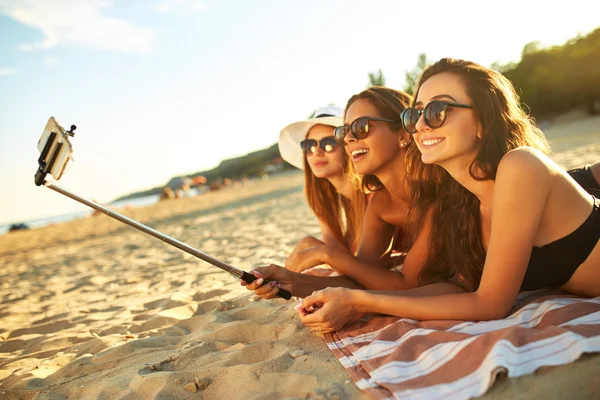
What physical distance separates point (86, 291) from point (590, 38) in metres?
33.1

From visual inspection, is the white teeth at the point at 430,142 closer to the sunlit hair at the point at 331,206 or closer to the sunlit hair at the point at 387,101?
the sunlit hair at the point at 387,101

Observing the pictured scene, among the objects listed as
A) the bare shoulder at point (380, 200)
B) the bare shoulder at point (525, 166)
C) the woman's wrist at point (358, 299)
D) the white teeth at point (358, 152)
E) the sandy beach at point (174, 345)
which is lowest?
the sandy beach at point (174, 345)

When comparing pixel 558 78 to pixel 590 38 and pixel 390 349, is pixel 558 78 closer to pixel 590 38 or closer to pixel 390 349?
pixel 590 38

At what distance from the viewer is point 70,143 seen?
215 cm

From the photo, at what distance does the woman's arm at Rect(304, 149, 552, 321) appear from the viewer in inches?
73.6

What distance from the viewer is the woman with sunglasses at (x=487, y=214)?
1905 mm

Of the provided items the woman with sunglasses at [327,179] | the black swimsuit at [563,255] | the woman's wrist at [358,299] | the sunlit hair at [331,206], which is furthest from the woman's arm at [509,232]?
the sunlit hair at [331,206]

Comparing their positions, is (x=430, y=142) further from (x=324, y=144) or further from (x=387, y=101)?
(x=324, y=144)

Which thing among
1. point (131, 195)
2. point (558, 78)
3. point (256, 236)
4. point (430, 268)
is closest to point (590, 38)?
point (558, 78)

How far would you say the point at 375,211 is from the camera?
3195mm

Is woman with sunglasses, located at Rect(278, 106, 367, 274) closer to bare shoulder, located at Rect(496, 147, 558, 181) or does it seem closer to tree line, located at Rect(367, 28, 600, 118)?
bare shoulder, located at Rect(496, 147, 558, 181)

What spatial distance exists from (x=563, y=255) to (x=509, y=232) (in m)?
0.41

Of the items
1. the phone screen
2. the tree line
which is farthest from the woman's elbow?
the tree line

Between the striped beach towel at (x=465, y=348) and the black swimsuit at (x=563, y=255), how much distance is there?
0.38 ft
